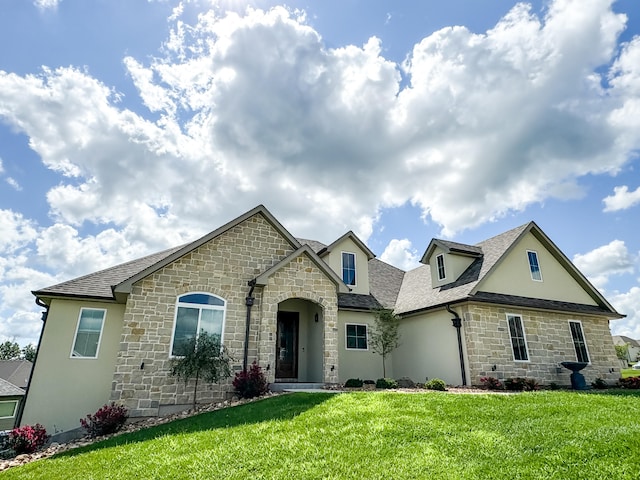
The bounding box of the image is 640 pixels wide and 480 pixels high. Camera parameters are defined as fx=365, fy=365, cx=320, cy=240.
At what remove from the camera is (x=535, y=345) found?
15.3 meters

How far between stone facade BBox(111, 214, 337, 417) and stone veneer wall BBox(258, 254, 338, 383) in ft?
0.11

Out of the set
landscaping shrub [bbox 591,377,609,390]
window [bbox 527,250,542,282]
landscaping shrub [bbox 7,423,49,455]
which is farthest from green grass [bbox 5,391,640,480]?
window [bbox 527,250,542,282]

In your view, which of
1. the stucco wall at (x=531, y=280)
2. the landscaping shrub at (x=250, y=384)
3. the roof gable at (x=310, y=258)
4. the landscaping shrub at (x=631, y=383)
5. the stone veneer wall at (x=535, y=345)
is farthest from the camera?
the stucco wall at (x=531, y=280)

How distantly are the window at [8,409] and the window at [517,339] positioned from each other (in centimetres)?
2972

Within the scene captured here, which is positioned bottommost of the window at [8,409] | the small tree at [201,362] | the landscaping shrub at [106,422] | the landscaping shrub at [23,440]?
the window at [8,409]

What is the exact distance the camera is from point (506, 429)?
6.72m

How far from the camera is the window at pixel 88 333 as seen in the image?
498 inches

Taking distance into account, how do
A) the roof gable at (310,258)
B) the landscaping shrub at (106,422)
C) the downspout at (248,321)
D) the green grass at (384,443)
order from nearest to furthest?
the green grass at (384,443) → the landscaping shrub at (106,422) → the downspout at (248,321) → the roof gable at (310,258)

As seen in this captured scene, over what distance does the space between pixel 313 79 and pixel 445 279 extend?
417 inches

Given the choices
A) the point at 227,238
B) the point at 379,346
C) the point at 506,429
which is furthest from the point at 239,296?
the point at 506,429

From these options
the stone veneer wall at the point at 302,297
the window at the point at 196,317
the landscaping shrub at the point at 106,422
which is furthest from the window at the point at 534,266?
the landscaping shrub at the point at 106,422

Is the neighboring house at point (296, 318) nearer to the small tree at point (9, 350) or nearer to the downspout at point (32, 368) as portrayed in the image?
the downspout at point (32, 368)

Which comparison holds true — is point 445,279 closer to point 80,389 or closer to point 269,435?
point 269,435

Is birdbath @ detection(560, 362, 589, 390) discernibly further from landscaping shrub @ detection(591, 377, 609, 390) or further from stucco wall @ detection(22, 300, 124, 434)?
stucco wall @ detection(22, 300, 124, 434)
